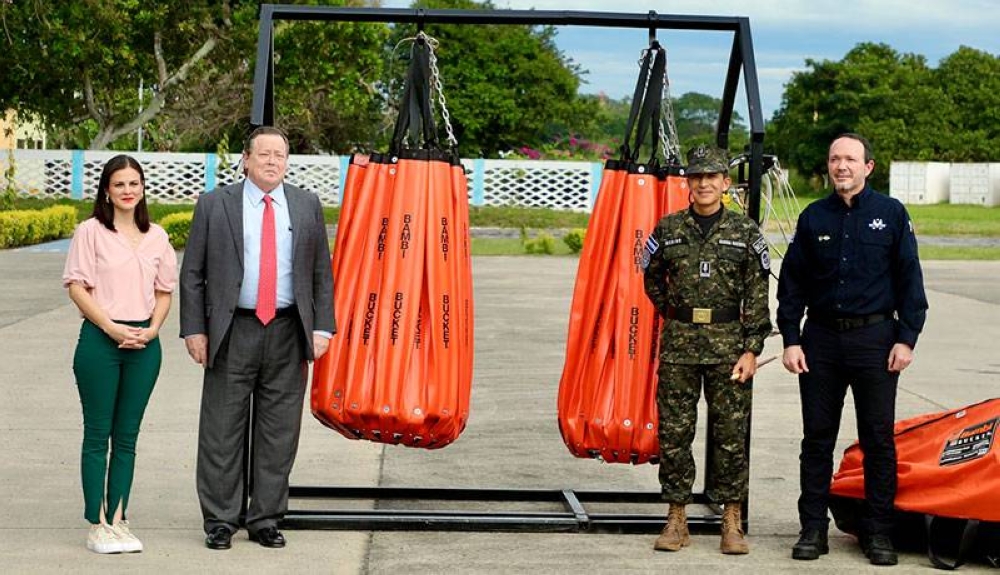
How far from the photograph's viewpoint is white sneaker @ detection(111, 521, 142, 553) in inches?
250

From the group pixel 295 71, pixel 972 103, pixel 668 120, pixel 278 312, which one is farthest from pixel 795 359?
pixel 972 103

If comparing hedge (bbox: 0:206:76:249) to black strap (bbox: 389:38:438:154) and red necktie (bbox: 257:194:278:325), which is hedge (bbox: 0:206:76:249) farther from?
red necktie (bbox: 257:194:278:325)

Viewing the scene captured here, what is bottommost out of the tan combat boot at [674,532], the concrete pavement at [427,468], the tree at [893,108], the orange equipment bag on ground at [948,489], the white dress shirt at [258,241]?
the concrete pavement at [427,468]

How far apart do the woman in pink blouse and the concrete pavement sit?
0.91 feet

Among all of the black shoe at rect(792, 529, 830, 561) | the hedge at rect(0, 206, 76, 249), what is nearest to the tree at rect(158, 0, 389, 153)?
the hedge at rect(0, 206, 76, 249)

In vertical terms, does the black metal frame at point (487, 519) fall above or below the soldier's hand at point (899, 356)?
below

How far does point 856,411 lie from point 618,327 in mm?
1116

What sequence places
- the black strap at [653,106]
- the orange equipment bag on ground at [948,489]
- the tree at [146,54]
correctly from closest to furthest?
the orange equipment bag on ground at [948,489] → the black strap at [653,106] → the tree at [146,54]

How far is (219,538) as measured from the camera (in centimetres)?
646

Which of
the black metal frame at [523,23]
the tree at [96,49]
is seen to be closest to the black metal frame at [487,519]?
the black metal frame at [523,23]

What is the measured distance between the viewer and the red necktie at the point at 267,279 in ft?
21.1

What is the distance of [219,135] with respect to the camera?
51.1 m

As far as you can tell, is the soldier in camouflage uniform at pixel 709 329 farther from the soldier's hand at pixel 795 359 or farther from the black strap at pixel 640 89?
the black strap at pixel 640 89

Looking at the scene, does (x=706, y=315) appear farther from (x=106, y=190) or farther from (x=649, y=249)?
(x=106, y=190)
